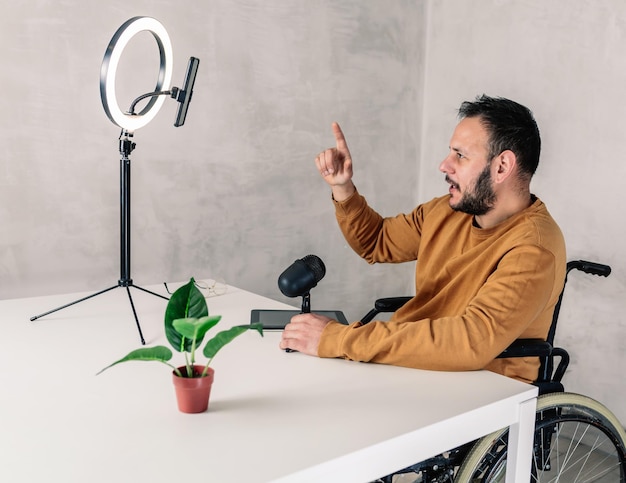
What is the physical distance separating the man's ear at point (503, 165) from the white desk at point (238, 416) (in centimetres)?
57

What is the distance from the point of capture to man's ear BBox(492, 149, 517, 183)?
5.47ft

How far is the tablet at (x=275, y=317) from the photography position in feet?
5.49

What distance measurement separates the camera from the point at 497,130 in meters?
1.68

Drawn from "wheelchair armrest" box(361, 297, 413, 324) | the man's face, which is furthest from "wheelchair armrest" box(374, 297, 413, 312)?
the man's face

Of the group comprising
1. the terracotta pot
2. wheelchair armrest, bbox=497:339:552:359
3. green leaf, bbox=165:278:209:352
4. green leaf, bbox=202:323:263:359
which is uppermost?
green leaf, bbox=165:278:209:352

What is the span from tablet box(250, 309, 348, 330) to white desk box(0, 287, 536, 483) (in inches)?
4.0

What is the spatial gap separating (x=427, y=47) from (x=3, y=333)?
2643mm

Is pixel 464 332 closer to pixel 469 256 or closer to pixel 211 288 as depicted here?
pixel 469 256

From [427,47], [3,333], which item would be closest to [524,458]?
[3,333]

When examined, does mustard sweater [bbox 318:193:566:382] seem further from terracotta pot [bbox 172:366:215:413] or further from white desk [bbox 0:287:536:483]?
terracotta pot [bbox 172:366:215:413]

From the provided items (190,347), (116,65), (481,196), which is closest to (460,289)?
(481,196)

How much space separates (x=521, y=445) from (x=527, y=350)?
11.0 inches

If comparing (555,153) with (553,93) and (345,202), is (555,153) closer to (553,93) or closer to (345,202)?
(553,93)

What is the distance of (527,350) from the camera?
1.48 m
